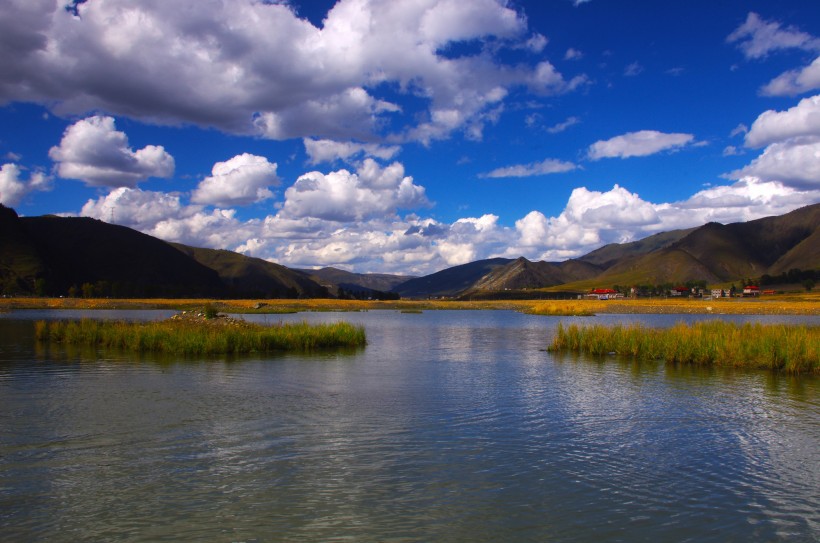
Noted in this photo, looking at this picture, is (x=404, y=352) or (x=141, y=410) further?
(x=404, y=352)

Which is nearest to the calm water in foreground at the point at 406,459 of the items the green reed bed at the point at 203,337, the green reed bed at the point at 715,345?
the green reed bed at the point at 715,345

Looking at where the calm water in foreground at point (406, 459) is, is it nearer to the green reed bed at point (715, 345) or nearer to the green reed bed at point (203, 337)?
the green reed bed at point (715, 345)

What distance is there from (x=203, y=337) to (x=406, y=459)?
91.8 ft

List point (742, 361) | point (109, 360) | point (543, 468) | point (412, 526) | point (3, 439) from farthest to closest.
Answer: point (109, 360)
point (742, 361)
point (3, 439)
point (543, 468)
point (412, 526)

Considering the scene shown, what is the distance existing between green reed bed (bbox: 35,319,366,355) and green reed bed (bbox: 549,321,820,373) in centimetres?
1681

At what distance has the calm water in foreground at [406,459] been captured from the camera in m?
10.7

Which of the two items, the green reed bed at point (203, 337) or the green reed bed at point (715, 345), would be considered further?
the green reed bed at point (203, 337)

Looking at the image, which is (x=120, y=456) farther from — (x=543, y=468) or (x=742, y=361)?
(x=742, y=361)

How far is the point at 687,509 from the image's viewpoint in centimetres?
1151

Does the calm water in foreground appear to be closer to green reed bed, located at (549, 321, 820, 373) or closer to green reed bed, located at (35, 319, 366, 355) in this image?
green reed bed, located at (549, 321, 820, 373)

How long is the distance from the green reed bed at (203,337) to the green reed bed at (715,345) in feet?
Result: 55.2

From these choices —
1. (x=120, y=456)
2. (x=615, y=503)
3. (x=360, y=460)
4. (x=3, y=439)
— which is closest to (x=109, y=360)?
(x=3, y=439)

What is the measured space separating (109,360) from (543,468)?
2886cm

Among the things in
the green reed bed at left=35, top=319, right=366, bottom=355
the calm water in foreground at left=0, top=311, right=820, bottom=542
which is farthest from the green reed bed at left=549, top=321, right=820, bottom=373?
the green reed bed at left=35, top=319, right=366, bottom=355
